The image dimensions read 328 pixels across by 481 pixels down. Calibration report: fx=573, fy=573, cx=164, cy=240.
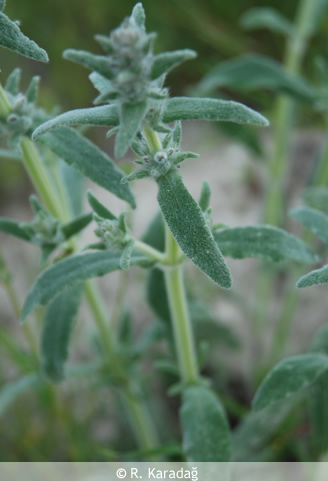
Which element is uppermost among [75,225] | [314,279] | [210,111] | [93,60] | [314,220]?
[93,60]

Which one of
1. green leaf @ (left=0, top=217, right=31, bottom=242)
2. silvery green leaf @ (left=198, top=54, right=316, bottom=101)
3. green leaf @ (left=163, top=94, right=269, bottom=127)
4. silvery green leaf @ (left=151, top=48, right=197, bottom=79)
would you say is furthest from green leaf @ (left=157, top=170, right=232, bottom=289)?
silvery green leaf @ (left=198, top=54, right=316, bottom=101)

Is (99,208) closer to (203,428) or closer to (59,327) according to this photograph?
(59,327)

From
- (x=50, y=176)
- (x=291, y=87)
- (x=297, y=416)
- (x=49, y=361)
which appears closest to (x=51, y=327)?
(x=49, y=361)

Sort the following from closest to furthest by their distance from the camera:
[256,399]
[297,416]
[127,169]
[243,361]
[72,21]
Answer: [256,399]
[127,169]
[297,416]
[243,361]
[72,21]

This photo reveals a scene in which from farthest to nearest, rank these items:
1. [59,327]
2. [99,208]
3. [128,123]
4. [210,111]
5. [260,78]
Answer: [260,78] < [59,327] < [99,208] < [210,111] < [128,123]

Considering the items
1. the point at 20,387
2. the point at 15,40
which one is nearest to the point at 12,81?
the point at 15,40

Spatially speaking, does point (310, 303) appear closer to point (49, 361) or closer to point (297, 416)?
point (297, 416)
